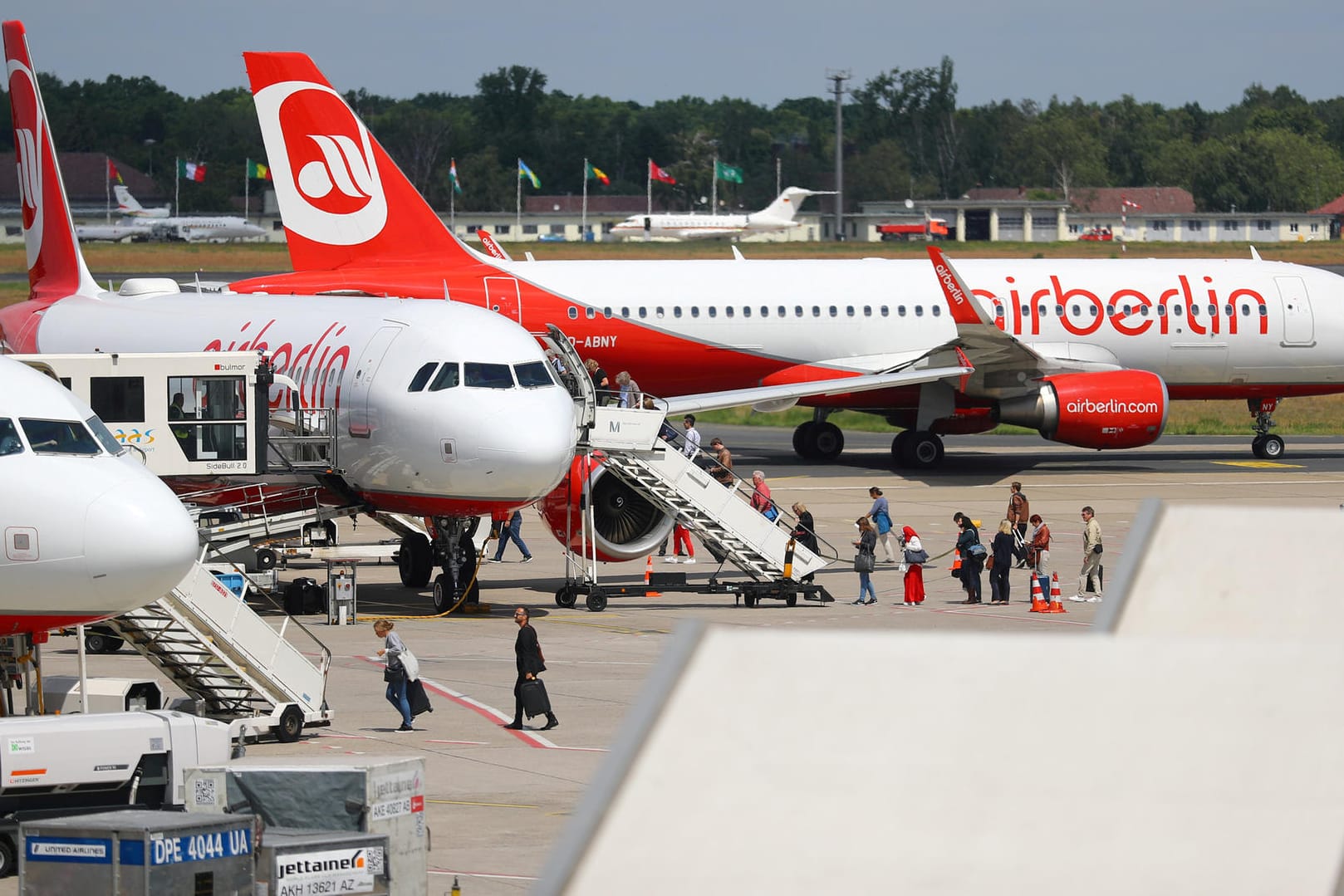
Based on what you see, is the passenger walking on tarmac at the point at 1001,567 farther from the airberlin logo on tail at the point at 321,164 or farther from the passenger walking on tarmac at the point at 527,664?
the airberlin logo on tail at the point at 321,164

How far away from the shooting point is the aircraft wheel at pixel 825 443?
44.4m

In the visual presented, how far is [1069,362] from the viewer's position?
4062cm

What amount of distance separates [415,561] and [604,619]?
14.8 feet

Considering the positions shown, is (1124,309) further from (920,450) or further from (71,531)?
(71,531)

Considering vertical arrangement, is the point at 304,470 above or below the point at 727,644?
below

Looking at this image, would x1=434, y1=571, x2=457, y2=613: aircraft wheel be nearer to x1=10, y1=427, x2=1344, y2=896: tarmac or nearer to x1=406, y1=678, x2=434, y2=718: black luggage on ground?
x1=10, y1=427, x2=1344, y2=896: tarmac

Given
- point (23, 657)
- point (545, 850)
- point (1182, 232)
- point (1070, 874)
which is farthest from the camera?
point (1182, 232)

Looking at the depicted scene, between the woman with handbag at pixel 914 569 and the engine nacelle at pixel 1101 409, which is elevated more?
the engine nacelle at pixel 1101 409

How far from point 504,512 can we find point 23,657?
10550mm

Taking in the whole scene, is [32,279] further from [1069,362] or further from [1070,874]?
[1070,874]

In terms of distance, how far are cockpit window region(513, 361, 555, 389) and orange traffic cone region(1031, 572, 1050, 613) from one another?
754 cm

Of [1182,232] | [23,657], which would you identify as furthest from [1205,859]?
[1182,232]

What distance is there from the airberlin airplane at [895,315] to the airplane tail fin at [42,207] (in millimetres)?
4773

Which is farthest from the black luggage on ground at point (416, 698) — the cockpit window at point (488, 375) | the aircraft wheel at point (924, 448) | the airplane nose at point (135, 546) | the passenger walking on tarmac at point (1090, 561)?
the aircraft wheel at point (924, 448)
